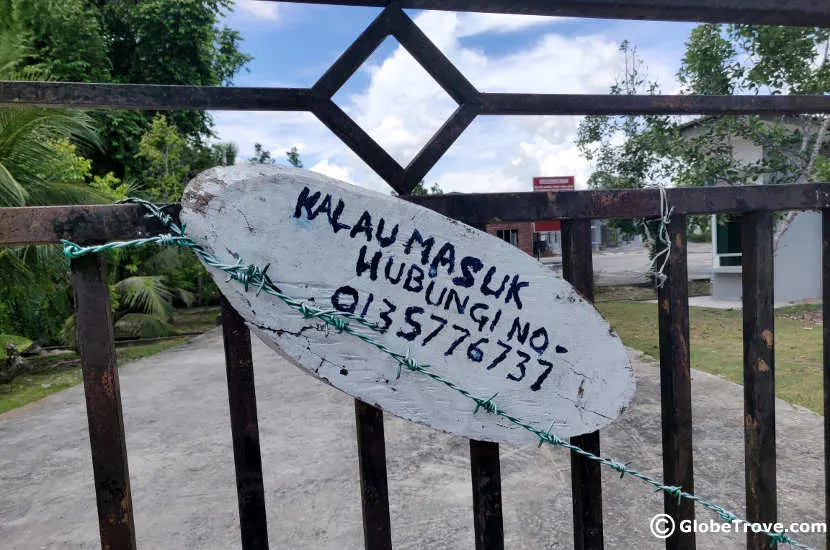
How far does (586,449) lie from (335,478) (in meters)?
2.39

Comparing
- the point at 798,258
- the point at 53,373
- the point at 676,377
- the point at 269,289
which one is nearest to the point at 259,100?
the point at 269,289

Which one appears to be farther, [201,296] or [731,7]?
[201,296]

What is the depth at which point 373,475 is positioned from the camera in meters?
1.15

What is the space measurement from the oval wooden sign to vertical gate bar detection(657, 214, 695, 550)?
234 millimetres

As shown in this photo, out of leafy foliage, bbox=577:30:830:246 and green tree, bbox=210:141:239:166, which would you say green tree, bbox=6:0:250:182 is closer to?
green tree, bbox=210:141:239:166

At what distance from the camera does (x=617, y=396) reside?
115 centimetres

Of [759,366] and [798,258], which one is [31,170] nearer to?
[759,366]

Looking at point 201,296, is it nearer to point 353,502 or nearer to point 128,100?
point 353,502

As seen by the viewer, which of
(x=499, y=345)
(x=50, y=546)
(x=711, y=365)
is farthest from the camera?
(x=711, y=365)

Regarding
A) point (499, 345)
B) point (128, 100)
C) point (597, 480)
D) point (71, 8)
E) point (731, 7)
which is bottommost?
point (597, 480)

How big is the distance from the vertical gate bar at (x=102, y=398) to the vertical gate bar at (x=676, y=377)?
120 cm

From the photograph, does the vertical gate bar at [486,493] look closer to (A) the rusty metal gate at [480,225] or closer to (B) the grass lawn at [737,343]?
(A) the rusty metal gate at [480,225]

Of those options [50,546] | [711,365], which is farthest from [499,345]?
[711,365]

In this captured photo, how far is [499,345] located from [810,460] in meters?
3.15
